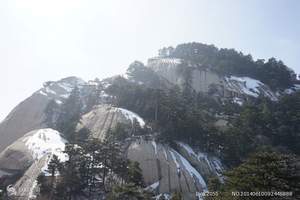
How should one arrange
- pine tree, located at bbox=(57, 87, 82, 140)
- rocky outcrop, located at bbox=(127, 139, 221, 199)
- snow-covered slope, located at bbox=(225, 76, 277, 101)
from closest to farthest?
rocky outcrop, located at bbox=(127, 139, 221, 199) → pine tree, located at bbox=(57, 87, 82, 140) → snow-covered slope, located at bbox=(225, 76, 277, 101)

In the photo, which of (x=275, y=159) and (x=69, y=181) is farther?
(x=69, y=181)

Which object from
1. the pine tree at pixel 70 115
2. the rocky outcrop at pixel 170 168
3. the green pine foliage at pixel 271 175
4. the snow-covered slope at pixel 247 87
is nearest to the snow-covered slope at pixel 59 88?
the pine tree at pixel 70 115

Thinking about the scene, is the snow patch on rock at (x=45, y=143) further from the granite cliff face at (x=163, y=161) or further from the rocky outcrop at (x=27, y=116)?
the rocky outcrop at (x=27, y=116)

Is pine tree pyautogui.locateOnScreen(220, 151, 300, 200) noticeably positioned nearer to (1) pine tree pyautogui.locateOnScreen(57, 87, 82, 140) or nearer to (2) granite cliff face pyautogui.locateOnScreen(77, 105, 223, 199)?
(2) granite cliff face pyautogui.locateOnScreen(77, 105, 223, 199)

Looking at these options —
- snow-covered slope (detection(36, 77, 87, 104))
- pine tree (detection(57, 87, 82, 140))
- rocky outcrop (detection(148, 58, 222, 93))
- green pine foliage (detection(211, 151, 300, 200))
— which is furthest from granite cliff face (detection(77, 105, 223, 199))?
rocky outcrop (detection(148, 58, 222, 93))

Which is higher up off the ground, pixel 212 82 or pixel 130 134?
pixel 212 82

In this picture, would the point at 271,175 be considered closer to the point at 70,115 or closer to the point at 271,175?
the point at 271,175

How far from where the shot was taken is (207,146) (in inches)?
2464

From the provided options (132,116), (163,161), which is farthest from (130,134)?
(163,161)

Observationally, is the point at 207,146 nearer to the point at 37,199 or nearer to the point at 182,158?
the point at 182,158

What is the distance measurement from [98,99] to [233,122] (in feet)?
109

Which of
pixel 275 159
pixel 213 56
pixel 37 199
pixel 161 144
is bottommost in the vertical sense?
pixel 37 199

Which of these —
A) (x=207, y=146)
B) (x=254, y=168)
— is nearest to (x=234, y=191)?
(x=254, y=168)

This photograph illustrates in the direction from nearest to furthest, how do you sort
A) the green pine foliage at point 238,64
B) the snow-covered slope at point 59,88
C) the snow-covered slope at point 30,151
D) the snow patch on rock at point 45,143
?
the snow-covered slope at point 30,151, the snow patch on rock at point 45,143, the snow-covered slope at point 59,88, the green pine foliage at point 238,64
